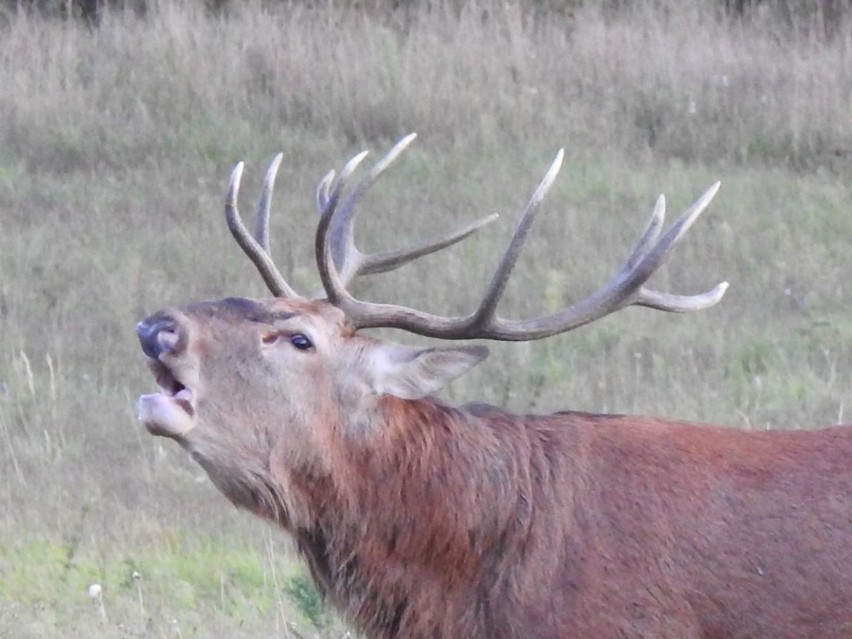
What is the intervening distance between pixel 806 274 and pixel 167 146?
14.3ft

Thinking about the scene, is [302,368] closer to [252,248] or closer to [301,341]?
[301,341]

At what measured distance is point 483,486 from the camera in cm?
447

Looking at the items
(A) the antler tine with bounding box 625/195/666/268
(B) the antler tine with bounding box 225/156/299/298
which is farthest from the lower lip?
(A) the antler tine with bounding box 625/195/666/268

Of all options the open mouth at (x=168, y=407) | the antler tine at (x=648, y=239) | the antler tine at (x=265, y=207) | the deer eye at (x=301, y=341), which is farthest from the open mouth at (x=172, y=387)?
the antler tine at (x=648, y=239)

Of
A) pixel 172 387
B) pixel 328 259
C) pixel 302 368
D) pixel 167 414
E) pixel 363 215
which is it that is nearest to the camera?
pixel 167 414

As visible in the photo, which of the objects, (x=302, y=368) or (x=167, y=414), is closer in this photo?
(x=167, y=414)

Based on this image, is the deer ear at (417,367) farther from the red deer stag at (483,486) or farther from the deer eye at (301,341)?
the deer eye at (301,341)

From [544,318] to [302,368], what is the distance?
2.11 feet

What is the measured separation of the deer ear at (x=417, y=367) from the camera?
432 centimetres

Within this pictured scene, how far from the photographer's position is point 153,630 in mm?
5570

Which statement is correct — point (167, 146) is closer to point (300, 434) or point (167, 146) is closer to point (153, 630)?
point (153, 630)

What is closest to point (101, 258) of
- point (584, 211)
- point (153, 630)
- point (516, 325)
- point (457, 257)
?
point (457, 257)

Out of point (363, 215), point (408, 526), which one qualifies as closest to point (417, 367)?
point (408, 526)

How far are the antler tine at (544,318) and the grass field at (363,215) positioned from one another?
111cm
